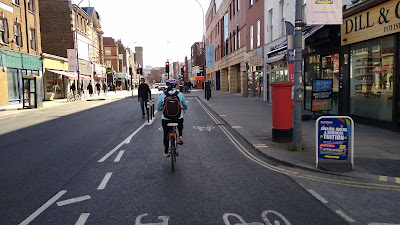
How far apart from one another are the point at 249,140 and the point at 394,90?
15.6 feet

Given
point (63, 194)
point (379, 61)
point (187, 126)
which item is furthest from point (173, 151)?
point (379, 61)

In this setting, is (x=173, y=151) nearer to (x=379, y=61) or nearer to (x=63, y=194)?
(x=63, y=194)

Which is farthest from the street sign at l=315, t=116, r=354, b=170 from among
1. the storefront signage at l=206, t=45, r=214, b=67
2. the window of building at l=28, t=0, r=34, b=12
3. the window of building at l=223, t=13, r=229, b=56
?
the window of building at l=223, t=13, r=229, b=56

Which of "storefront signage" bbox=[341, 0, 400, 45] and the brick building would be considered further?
the brick building

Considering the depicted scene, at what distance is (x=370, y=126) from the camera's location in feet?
37.2

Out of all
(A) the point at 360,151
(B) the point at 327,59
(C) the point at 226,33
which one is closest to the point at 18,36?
(C) the point at 226,33

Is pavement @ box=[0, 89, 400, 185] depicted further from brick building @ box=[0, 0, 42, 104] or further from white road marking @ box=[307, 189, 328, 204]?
brick building @ box=[0, 0, 42, 104]

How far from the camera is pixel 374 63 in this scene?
11102 millimetres

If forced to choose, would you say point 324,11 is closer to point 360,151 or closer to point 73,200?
point 360,151

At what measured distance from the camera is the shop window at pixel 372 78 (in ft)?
34.0

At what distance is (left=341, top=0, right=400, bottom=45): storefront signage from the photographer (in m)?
9.68

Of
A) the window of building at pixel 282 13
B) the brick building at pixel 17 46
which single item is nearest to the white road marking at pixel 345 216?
the window of building at pixel 282 13

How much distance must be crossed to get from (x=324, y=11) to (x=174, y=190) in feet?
16.7

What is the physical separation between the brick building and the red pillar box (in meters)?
23.2
